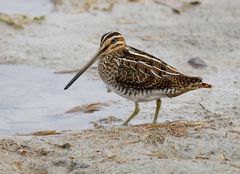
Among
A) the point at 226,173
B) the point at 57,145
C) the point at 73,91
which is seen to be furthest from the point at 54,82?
the point at 226,173

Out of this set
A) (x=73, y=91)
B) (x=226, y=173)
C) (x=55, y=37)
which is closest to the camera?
(x=226, y=173)

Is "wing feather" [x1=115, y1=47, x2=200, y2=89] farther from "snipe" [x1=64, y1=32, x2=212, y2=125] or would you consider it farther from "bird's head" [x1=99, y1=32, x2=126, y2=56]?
"bird's head" [x1=99, y1=32, x2=126, y2=56]

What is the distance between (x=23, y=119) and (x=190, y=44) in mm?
3302

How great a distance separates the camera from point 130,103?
847cm

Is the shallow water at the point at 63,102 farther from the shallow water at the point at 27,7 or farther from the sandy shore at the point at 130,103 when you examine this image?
the shallow water at the point at 27,7

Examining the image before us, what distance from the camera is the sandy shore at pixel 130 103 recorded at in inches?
246

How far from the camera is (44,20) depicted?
10711 mm

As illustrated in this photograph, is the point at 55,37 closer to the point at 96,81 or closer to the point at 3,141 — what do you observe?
the point at 96,81

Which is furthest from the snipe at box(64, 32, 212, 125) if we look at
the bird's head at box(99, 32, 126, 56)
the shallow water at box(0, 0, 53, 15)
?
the shallow water at box(0, 0, 53, 15)

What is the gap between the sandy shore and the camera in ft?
20.5

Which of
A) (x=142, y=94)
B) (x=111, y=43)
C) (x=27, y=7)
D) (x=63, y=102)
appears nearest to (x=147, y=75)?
(x=142, y=94)

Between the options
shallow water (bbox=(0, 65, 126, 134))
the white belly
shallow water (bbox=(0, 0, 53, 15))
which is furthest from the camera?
shallow water (bbox=(0, 0, 53, 15))

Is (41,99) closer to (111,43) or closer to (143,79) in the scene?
(111,43)

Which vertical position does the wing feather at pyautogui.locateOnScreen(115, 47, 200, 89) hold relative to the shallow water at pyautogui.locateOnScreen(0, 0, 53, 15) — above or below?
above
